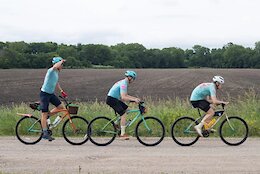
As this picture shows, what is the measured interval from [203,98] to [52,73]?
12.0 ft

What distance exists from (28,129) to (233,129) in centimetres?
507

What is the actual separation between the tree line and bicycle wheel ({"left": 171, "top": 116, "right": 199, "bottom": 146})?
299 ft

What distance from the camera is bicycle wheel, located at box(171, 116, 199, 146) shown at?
1144 centimetres

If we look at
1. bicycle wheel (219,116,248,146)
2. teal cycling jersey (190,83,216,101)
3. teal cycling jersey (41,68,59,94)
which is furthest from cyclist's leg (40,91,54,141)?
bicycle wheel (219,116,248,146)

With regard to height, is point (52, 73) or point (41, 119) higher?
point (52, 73)

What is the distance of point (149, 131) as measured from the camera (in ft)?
38.3

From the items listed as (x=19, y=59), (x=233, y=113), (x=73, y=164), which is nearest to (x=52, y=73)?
(x=73, y=164)

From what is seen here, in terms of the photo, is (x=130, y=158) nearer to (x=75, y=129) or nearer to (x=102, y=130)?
(x=102, y=130)

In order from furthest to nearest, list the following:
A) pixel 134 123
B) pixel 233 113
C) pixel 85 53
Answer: pixel 85 53
pixel 233 113
pixel 134 123

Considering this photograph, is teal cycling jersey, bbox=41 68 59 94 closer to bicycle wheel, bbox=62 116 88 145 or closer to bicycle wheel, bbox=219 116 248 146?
bicycle wheel, bbox=62 116 88 145

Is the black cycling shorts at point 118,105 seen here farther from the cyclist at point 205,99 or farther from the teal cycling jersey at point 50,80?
the cyclist at point 205,99

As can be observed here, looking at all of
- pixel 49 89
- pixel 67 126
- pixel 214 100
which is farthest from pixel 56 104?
pixel 214 100

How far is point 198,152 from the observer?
1013cm

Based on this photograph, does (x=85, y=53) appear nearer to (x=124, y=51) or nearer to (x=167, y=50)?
(x=124, y=51)
